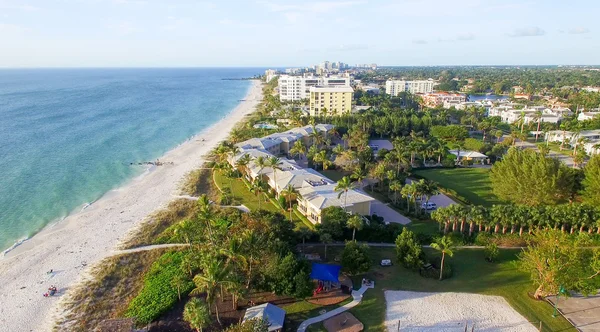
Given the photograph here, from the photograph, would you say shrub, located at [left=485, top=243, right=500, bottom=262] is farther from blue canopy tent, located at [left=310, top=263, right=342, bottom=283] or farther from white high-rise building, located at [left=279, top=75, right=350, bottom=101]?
white high-rise building, located at [left=279, top=75, right=350, bottom=101]

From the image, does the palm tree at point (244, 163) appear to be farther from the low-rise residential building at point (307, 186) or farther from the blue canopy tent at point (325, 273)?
the blue canopy tent at point (325, 273)

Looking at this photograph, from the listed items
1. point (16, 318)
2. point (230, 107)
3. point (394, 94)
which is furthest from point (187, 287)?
point (394, 94)

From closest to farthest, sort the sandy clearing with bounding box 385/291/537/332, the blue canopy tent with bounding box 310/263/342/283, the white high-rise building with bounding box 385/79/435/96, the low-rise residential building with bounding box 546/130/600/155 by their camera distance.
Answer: the sandy clearing with bounding box 385/291/537/332 → the blue canopy tent with bounding box 310/263/342/283 → the low-rise residential building with bounding box 546/130/600/155 → the white high-rise building with bounding box 385/79/435/96

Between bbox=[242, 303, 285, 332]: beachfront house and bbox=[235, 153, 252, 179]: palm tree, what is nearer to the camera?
bbox=[242, 303, 285, 332]: beachfront house

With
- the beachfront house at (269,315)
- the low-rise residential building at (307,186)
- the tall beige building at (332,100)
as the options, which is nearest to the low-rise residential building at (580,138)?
the tall beige building at (332,100)

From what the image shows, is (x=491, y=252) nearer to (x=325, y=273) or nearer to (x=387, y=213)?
(x=387, y=213)

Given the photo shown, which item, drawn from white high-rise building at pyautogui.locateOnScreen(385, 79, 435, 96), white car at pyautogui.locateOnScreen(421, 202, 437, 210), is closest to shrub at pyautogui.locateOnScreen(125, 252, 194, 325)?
white car at pyautogui.locateOnScreen(421, 202, 437, 210)
